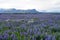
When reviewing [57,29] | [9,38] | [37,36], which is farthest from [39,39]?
[57,29]

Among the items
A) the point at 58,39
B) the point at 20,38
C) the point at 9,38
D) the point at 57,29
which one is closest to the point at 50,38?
the point at 58,39

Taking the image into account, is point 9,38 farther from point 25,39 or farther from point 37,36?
point 37,36

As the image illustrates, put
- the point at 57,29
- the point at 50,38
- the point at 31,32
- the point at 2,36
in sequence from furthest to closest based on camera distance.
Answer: the point at 57,29 → the point at 31,32 → the point at 2,36 → the point at 50,38

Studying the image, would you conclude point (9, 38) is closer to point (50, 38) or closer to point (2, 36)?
point (2, 36)

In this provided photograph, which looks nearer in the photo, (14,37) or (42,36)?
(14,37)

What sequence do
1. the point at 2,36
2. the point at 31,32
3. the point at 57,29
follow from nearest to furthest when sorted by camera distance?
the point at 2,36, the point at 31,32, the point at 57,29

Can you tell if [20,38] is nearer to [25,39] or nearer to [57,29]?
[25,39]

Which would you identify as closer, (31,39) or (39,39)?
(31,39)

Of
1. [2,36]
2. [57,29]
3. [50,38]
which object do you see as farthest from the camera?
[57,29]
